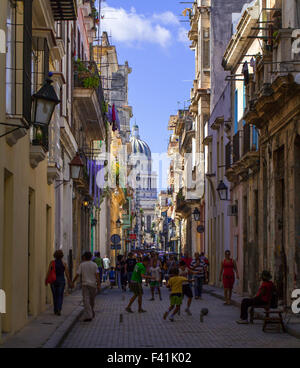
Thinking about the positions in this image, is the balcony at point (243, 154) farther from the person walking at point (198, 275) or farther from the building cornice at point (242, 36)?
the person walking at point (198, 275)

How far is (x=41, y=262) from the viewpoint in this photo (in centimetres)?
2002

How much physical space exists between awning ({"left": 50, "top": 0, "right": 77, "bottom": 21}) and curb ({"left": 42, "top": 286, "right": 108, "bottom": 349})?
7320mm

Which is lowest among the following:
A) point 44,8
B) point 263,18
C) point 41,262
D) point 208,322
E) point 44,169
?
point 208,322

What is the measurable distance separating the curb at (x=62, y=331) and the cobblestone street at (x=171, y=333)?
133 mm

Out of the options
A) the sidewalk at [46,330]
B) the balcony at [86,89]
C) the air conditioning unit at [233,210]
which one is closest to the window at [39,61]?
the sidewalk at [46,330]

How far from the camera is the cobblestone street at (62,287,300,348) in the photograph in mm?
14172

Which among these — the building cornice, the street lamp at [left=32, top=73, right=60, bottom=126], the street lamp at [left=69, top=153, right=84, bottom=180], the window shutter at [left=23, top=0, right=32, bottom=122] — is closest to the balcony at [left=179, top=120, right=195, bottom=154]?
the building cornice

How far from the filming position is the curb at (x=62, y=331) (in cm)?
1318

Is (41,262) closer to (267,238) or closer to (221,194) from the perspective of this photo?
(267,238)

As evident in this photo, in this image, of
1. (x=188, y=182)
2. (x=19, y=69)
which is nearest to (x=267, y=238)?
(x=19, y=69)

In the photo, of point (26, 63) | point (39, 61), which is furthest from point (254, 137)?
point (26, 63)
